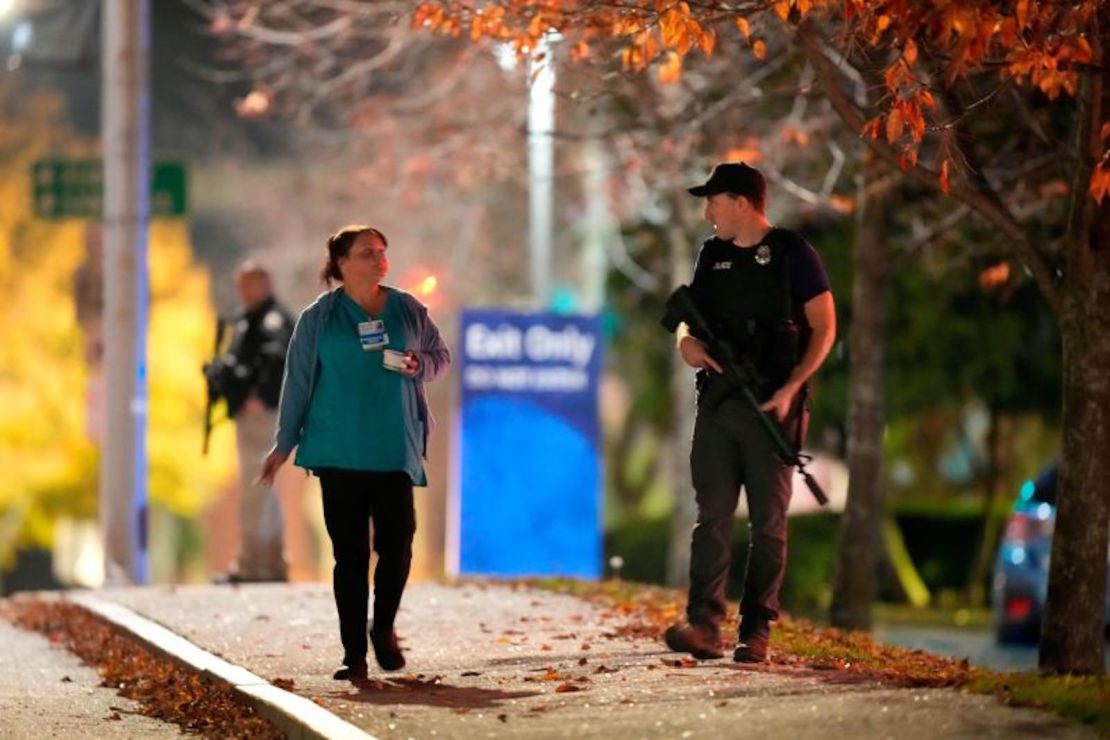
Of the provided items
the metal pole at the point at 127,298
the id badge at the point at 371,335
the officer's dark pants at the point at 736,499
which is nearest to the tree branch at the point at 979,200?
the officer's dark pants at the point at 736,499

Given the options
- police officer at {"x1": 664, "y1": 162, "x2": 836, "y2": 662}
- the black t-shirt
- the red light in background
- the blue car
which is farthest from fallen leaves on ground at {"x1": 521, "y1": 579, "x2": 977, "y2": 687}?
the red light in background

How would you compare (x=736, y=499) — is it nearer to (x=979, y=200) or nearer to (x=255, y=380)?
(x=979, y=200)

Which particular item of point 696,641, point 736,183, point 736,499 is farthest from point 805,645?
point 736,183

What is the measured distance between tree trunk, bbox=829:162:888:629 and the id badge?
6.90 meters

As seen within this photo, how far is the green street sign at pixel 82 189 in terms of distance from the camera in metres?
18.8

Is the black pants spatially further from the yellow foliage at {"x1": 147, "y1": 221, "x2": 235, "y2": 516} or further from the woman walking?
the yellow foliage at {"x1": 147, "y1": 221, "x2": 235, "y2": 516}

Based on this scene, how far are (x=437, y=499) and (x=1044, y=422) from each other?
55.5ft

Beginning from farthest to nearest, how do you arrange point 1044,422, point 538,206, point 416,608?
point 1044,422
point 538,206
point 416,608

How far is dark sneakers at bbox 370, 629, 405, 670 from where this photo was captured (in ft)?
33.7

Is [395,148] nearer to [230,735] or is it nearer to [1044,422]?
[1044,422]

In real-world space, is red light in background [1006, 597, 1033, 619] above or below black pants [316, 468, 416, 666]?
below

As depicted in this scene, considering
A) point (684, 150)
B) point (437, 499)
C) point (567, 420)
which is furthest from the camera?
point (437, 499)

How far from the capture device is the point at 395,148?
25828 mm

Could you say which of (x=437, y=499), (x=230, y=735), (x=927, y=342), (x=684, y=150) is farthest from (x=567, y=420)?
(x=437, y=499)
